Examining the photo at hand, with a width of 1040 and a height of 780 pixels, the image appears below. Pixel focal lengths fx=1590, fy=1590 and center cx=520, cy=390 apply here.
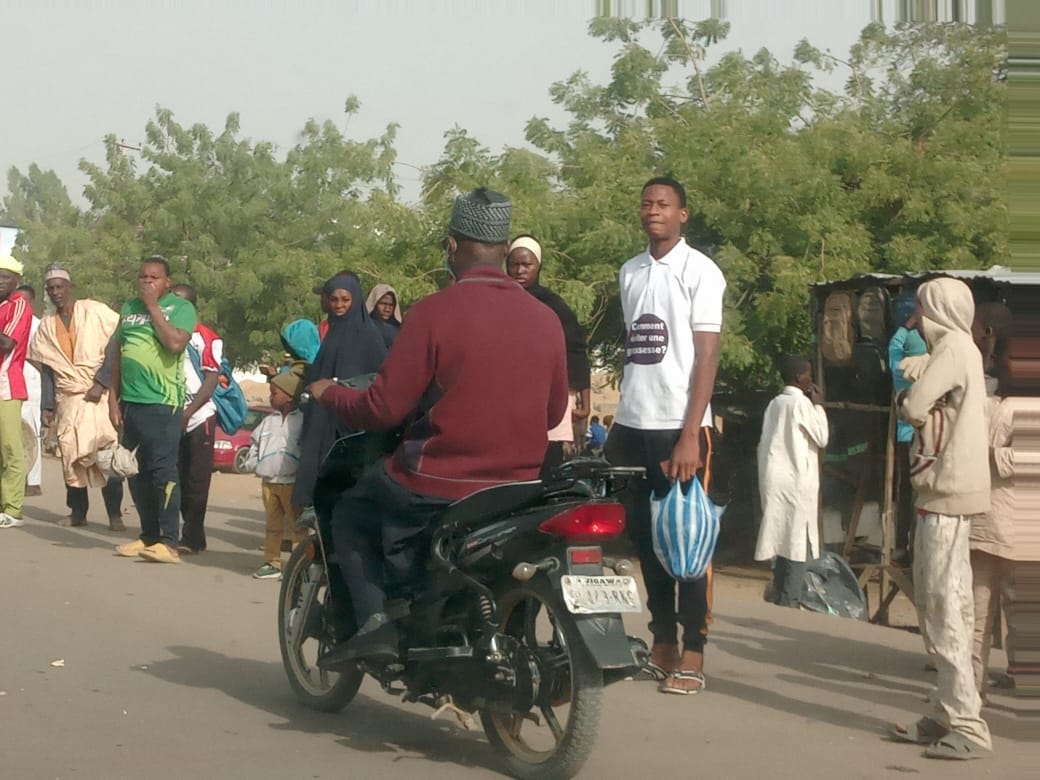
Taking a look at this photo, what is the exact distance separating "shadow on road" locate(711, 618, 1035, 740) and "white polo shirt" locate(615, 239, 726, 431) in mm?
1324

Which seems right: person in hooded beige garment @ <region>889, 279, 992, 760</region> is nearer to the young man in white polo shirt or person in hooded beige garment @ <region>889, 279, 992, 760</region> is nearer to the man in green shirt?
the young man in white polo shirt

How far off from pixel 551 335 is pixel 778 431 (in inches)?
251

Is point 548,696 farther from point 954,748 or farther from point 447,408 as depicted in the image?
point 954,748

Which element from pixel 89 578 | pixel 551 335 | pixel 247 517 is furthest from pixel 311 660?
pixel 247 517

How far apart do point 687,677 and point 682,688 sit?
0.18 feet

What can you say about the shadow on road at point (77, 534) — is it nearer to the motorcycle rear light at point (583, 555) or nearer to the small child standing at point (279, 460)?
the small child standing at point (279, 460)

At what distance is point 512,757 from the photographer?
5469 millimetres

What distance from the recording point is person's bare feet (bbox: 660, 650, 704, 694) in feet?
22.9

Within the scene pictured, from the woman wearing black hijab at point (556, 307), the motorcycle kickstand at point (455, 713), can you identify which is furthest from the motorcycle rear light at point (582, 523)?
the woman wearing black hijab at point (556, 307)

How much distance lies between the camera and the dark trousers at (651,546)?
22.7 feet

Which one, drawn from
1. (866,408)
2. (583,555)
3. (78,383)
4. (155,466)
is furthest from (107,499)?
(583,555)

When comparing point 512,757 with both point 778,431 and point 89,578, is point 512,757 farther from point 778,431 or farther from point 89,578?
point 778,431

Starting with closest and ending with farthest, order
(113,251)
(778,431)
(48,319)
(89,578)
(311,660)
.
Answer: (311,660) → (89,578) → (778,431) → (48,319) → (113,251)

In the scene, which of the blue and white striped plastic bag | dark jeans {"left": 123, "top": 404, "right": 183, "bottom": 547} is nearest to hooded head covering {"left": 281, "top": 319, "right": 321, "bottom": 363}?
dark jeans {"left": 123, "top": 404, "right": 183, "bottom": 547}
